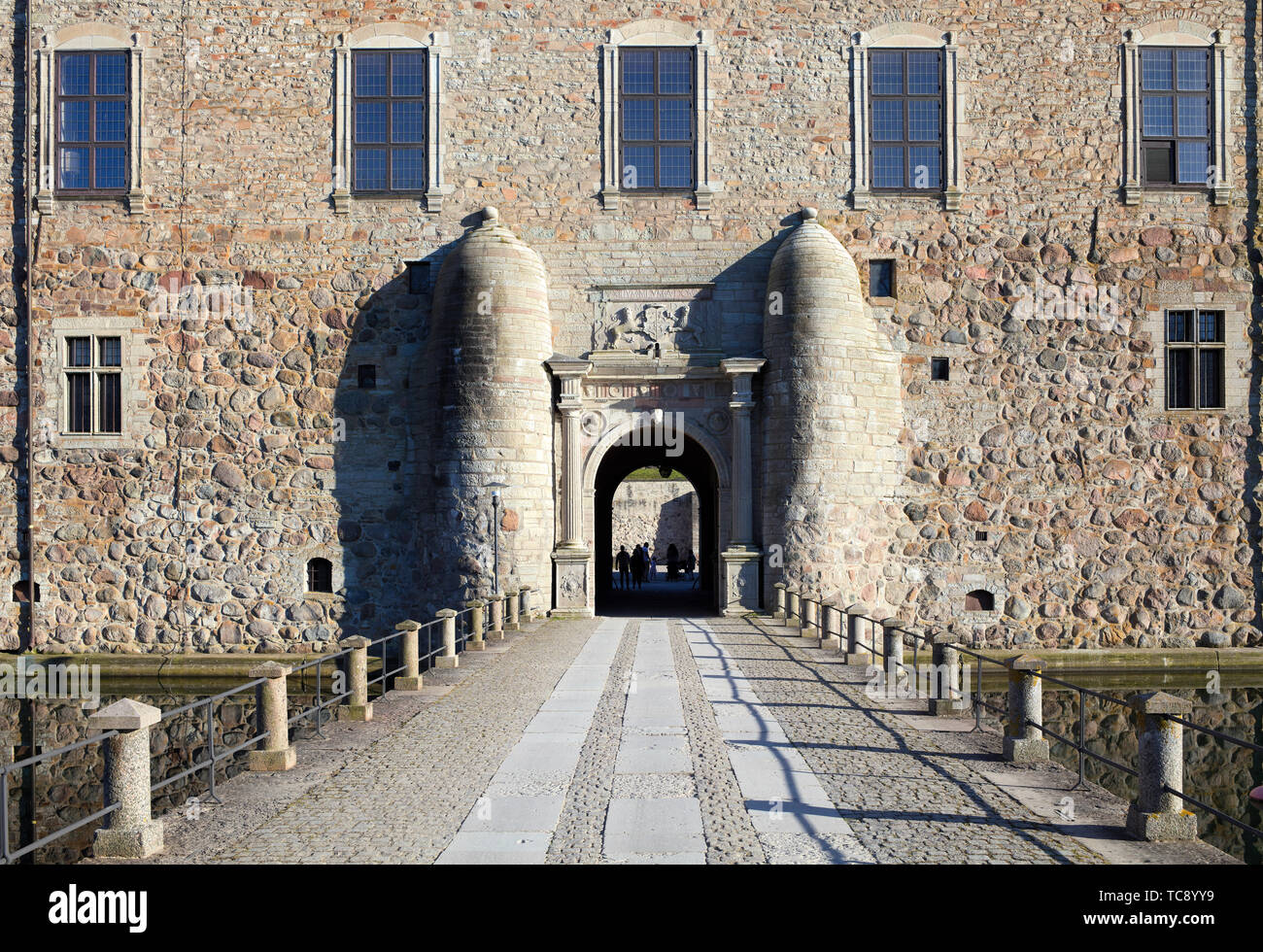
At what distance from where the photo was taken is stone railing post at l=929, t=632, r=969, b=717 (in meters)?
9.71

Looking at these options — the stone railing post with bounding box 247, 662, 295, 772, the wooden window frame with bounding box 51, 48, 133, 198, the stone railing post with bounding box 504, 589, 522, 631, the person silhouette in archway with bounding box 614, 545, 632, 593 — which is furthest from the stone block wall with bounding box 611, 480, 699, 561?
the stone railing post with bounding box 247, 662, 295, 772

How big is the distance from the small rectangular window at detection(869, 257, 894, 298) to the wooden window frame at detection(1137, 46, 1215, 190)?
16.6ft

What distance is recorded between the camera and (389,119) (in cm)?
1930

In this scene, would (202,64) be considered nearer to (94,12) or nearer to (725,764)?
(94,12)

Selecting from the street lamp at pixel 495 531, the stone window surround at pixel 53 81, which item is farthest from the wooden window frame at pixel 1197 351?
the stone window surround at pixel 53 81

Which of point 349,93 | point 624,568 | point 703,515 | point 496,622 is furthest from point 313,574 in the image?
point 624,568

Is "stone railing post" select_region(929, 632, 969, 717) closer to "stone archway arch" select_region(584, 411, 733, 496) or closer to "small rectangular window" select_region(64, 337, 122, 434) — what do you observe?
"stone archway arch" select_region(584, 411, 733, 496)

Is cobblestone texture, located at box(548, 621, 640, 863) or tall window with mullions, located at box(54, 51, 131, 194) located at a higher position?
tall window with mullions, located at box(54, 51, 131, 194)

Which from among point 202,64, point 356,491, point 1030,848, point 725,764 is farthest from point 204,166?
point 1030,848

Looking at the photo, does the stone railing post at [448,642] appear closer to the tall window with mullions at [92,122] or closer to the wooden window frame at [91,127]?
the wooden window frame at [91,127]

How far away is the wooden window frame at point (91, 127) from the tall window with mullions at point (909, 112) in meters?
14.1

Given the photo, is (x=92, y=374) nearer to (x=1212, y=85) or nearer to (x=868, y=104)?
(x=868, y=104)

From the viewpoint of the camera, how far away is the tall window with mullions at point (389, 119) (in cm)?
1927

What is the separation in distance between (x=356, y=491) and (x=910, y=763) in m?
13.5
